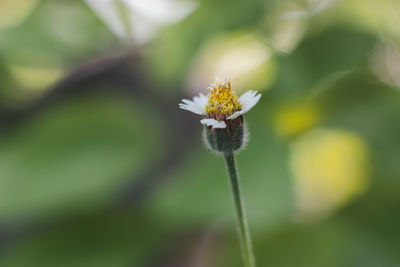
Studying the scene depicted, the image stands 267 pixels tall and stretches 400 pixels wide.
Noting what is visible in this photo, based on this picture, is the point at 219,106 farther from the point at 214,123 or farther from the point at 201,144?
the point at 201,144

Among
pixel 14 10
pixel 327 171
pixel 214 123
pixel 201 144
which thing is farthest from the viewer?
pixel 14 10

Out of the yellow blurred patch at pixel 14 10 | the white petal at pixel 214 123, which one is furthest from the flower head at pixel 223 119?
the yellow blurred patch at pixel 14 10

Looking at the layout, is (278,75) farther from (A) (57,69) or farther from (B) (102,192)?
(A) (57,69)

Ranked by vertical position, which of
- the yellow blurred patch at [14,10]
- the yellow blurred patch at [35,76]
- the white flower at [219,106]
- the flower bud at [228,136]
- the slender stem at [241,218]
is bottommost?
the slender stem at [241,218]

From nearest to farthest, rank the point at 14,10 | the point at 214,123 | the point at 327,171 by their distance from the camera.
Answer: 1. the point at 214,123
2. the point at 327,171
3. the point at 14,10

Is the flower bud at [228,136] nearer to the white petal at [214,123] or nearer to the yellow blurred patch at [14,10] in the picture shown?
the white petal at [214,123]

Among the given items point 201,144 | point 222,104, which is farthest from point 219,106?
point 201,144

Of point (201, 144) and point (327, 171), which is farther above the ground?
point (201, 144)

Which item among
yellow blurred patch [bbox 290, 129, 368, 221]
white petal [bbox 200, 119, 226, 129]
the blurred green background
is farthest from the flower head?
yellow blurred patch [bbox 290, 129, 368, 221]
